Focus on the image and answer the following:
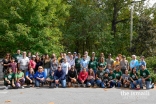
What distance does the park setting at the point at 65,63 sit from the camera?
10266 millimetres

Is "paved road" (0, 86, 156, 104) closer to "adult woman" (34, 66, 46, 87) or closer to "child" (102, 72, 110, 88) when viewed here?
"adult woman" (34, 66, 46, 87)

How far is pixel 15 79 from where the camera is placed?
12188mm

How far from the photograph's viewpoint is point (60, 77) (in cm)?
1262

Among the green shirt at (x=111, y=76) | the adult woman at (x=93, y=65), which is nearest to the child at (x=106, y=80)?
the green shirt at (x=111, y=76)

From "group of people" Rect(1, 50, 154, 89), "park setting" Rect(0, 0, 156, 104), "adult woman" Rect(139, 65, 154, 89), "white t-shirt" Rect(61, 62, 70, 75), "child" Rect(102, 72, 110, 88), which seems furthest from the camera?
"white t-shirt" Rect(61, 62, 70, 75)

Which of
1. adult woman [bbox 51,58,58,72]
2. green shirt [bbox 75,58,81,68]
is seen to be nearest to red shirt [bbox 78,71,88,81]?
green shirt [bbox 75,58,81,68]

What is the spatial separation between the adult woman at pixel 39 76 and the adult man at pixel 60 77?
614mm

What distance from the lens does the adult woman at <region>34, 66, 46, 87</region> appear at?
40.9ft

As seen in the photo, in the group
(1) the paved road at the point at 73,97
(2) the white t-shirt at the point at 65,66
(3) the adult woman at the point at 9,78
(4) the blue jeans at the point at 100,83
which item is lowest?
(1) the paved road at the point at 73,97

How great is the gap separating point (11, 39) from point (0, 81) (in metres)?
2.67

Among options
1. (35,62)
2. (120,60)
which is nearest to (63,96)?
(35,62)

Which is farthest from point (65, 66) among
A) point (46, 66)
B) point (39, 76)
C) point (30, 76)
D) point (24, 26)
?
point (24, 26)

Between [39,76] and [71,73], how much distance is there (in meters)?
1.68

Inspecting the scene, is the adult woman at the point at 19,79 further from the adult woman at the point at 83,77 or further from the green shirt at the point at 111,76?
the green shirt at the point at 111,76
